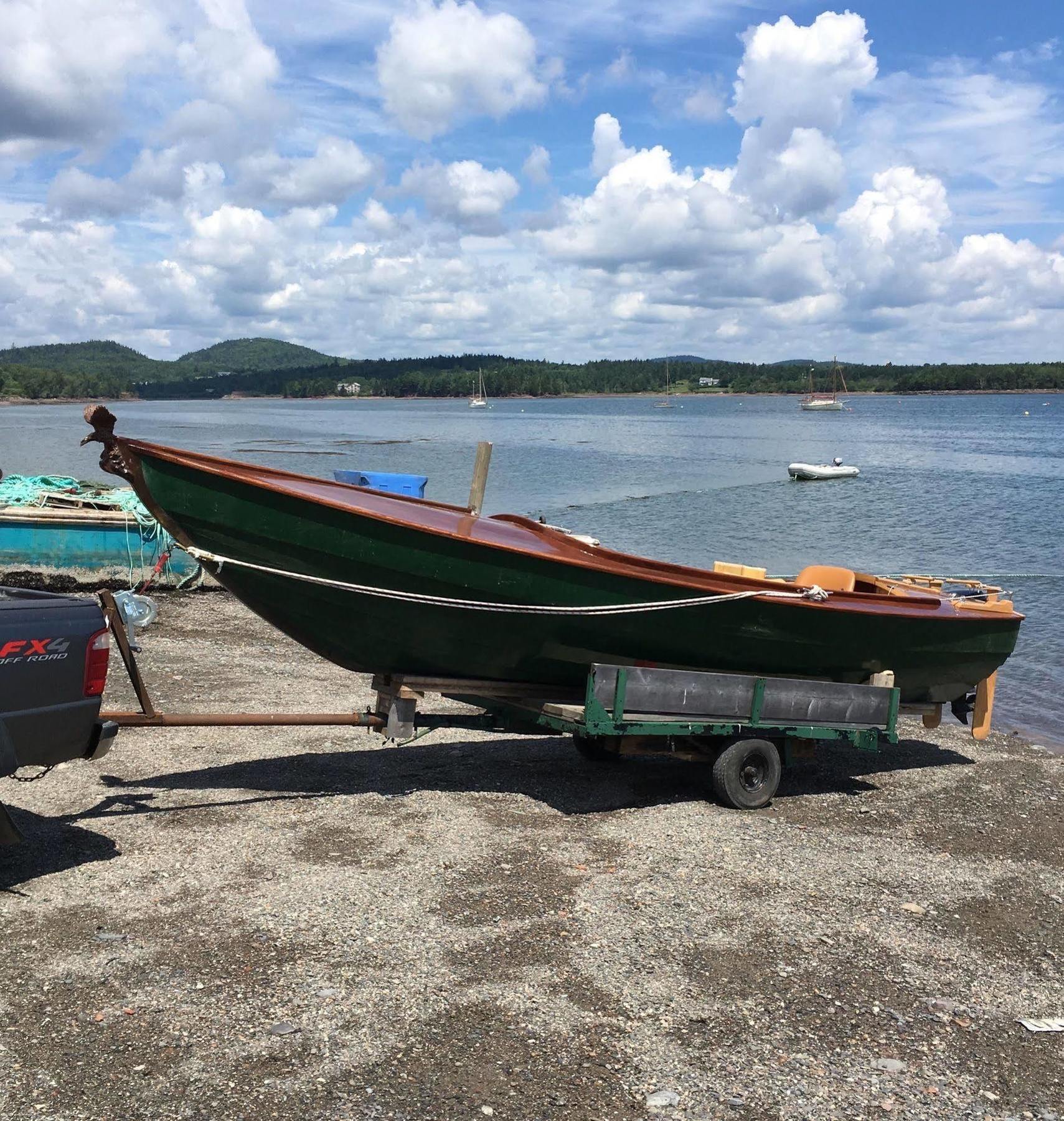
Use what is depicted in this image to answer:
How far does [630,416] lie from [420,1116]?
156m

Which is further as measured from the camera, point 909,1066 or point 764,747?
point 764,747

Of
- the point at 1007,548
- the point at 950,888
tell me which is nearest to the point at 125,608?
the point at 950,888

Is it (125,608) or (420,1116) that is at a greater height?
(125,608)

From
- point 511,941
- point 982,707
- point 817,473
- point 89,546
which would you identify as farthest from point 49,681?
point 817,473

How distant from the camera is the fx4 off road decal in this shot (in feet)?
19.0

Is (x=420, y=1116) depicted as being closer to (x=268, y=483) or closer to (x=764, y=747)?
(x=268, y=483)

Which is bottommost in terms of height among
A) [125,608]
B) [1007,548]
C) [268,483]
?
[1007,548]

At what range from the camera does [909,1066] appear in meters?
4.91

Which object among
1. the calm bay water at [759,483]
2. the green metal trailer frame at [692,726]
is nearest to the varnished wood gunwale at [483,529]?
the green metal trailer frame at [692,726]

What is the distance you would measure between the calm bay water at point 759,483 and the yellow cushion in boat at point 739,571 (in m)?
5.48

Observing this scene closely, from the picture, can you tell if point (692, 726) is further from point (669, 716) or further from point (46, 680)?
point (46, 680)

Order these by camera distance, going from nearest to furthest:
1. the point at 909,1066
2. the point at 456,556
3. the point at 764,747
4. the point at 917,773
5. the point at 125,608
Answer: the point at 909,1066
the point at 125,608
the point at 456,556
the point at 764,747
the point at 917,773

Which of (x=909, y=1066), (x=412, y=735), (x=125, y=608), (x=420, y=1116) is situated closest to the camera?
(x=420, y=1116)

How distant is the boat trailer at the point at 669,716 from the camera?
7.57m
